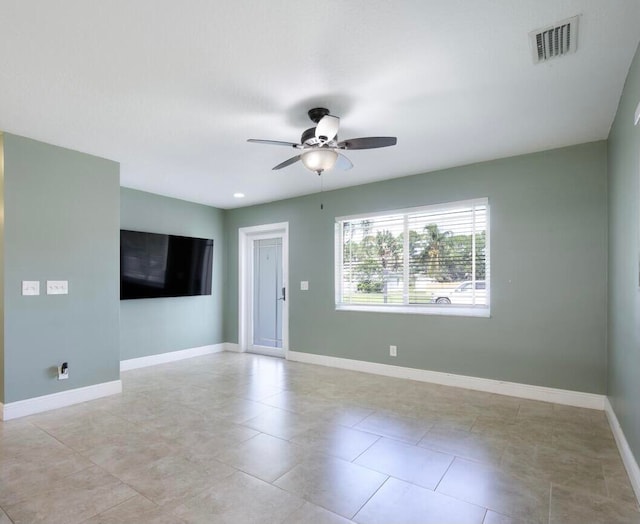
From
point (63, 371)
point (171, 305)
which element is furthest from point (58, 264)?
point (171, 305)

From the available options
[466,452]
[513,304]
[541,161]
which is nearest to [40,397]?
[466,452]

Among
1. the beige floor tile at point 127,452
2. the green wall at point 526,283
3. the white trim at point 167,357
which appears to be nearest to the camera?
the beige floor tile at point 127,452

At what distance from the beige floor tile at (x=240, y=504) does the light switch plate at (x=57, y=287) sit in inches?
101

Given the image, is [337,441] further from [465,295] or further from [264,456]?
[465,295]

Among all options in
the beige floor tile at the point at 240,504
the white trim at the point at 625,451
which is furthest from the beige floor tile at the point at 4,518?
the white trim at the point at 625,451

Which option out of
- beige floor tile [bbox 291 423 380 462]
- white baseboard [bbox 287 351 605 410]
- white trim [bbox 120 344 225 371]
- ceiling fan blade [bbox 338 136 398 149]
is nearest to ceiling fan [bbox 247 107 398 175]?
ceiling fan blade [bbox 338 136 398 149]

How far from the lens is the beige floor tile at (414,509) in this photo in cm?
188

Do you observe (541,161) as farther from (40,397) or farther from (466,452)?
(40,397)

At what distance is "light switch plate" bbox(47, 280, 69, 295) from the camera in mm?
3505

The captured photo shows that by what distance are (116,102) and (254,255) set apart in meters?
3.90

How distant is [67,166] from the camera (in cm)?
364

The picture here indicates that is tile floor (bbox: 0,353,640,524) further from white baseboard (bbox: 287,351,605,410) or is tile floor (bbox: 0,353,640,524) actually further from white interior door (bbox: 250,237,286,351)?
white interior door (bbox: 250,237,286,351)

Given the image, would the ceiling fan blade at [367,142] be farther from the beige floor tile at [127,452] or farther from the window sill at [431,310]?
the beige floor tile at [127,452]

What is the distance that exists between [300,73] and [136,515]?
8.86ft
